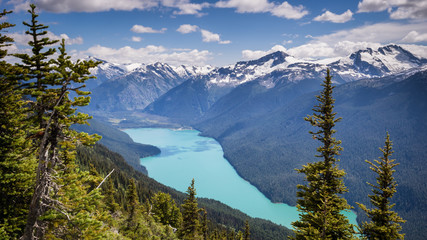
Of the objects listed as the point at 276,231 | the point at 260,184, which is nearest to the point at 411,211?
the point at 260,184

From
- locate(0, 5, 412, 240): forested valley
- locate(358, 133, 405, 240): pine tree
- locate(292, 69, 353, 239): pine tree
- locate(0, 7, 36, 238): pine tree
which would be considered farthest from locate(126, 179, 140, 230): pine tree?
locate(358, 133, 405, 240): pine tree

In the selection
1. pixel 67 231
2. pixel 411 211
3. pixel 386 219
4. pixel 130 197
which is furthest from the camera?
pixel 411 211

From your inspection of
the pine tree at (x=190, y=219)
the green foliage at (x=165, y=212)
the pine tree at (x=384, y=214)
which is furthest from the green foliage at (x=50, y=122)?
the green foliage at (x=165, y=212)

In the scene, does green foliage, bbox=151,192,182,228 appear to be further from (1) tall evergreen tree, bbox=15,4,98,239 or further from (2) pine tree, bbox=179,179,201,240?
(1) tall evergreen tree, bbox=15,4,98,239

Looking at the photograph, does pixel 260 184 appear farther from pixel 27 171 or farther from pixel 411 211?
pixel 27 171

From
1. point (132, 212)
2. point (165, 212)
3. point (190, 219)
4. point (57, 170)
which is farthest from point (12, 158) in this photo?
point (165, 212)
